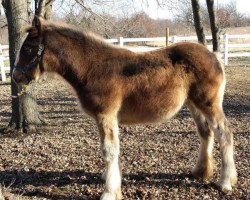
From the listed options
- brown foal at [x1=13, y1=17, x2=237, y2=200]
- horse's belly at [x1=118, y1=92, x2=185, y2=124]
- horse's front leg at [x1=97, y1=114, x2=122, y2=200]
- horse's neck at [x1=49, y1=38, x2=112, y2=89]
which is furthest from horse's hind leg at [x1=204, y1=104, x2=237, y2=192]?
horse's neck at [x1=49, y1=38, x2=112, y2=89]

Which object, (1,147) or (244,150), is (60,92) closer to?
(1,147)

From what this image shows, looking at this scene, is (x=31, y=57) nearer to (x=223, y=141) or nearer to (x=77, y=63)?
(x=77, y=63)

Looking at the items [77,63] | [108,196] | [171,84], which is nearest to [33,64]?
[77,63]

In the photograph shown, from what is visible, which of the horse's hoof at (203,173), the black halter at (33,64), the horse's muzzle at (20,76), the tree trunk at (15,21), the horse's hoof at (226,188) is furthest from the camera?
the tree trunk at (15,21)

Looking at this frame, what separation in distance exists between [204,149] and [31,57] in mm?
2695

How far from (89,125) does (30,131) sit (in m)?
1.39

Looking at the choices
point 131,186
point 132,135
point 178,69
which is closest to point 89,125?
point 132,135

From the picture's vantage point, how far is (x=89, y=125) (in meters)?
8.27

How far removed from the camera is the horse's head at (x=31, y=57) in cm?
Result: 443

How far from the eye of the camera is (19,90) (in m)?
7.32

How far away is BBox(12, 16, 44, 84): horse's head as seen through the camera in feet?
14.5

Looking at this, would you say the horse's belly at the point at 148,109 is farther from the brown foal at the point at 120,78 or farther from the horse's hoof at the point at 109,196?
the horse's hoof at the point at 109,196

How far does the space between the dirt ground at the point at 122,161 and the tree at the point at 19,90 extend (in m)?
0.29

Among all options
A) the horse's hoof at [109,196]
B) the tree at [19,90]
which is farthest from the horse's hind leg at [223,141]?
the tree at [19,90]
